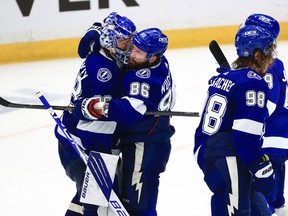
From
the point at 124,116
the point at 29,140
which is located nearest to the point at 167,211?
the point at 124,116

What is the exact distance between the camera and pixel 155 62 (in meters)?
2.78

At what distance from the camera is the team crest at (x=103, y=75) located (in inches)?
108

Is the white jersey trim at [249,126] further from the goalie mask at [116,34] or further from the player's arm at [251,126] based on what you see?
the goalie mask at [116,34]

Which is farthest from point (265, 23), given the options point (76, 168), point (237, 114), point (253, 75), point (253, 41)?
point (76, 168)

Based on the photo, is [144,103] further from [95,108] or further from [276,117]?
[276,117]

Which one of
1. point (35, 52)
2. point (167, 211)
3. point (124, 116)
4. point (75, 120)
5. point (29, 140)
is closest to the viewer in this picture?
point (124, 116)

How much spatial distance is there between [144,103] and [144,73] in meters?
0.11

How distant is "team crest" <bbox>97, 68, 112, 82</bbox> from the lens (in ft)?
8.96

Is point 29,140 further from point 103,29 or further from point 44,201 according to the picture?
point 103,29

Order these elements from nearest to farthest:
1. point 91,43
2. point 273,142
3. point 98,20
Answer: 1. point 91,43
2. point 273,142
3. point 98,20

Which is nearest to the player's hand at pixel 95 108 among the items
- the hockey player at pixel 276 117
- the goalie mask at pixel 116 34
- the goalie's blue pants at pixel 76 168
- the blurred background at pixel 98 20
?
the goalie mask at pixel 116 34

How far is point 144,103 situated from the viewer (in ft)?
Result: 8.81

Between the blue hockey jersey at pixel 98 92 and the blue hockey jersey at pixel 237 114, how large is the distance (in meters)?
0.39

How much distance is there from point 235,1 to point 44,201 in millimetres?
4525
